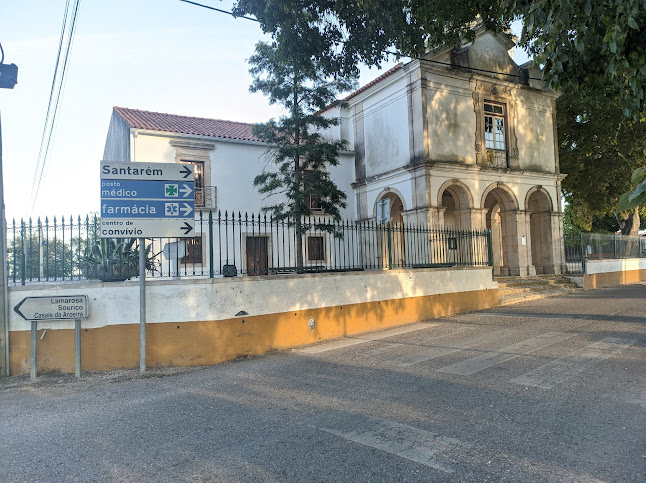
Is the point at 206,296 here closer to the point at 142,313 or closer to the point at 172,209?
the point at 142,313

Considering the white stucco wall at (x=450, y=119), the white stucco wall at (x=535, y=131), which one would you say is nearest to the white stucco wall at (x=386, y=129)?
the white stucco wall at (x=450, y=119)

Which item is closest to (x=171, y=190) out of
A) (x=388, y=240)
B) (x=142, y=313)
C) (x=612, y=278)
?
(x=142, y=313)

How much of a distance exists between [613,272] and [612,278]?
0.37 m

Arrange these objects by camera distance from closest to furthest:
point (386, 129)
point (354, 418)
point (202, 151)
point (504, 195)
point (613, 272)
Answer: point (354, 418) < point (202, 151) < point (386, 129) < point (504, 195) < point (613, 272)

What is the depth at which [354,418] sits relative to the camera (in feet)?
15.2

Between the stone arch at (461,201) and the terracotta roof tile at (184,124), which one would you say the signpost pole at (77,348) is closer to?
the terracotta roof tile at (184,124)

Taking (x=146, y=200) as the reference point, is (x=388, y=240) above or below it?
below

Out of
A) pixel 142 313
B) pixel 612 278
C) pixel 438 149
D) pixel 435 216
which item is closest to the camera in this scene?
pixel 142 313

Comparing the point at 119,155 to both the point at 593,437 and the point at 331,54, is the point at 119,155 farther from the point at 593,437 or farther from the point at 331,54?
the point at 593,437

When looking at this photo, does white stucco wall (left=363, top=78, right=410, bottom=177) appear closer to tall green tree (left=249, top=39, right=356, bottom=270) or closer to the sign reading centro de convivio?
tall green tree (left=249, top=39, right=356, bottom=270)

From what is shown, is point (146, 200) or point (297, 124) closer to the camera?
point (146, 200)

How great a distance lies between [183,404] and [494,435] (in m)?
3.46

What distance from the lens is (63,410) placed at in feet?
17.5

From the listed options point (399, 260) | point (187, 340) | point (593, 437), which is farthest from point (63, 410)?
point (399, 260)
